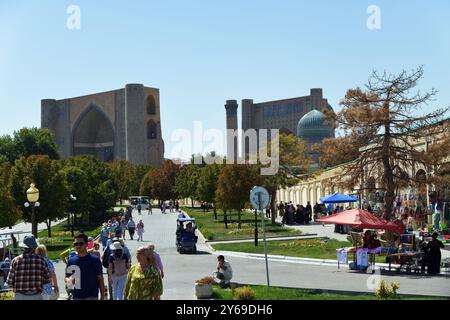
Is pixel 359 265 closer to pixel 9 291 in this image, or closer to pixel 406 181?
pixel 406 181

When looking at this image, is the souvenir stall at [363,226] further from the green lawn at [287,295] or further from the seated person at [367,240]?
the green lawn at [287,295]

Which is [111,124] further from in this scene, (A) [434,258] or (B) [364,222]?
(A) [434,258]

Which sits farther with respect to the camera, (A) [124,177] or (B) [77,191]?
(A) [124,177]

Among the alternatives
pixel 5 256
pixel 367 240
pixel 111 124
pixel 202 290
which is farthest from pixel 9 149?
pixel 202 290

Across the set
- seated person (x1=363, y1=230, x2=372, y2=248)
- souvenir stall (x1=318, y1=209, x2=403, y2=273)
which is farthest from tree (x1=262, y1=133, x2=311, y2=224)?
seated person (x1=363, y1=230, x2=372, y2=248)

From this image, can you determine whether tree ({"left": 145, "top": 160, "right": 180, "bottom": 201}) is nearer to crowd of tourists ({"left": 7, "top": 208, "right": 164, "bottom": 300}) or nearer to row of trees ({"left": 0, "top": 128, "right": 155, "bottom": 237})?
row of trees ({"left": 0, "top": 128, "right": 155, "bottom": 237})

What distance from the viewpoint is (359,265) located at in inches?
768

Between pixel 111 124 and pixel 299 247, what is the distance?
110m

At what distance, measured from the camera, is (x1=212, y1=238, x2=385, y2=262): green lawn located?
24.2 metres

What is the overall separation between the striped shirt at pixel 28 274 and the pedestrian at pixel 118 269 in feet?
10.2

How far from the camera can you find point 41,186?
36.4 meters

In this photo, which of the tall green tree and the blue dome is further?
the blue dome

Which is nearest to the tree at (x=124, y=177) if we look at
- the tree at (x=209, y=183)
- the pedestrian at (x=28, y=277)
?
the tree at (x=209, y=183)
